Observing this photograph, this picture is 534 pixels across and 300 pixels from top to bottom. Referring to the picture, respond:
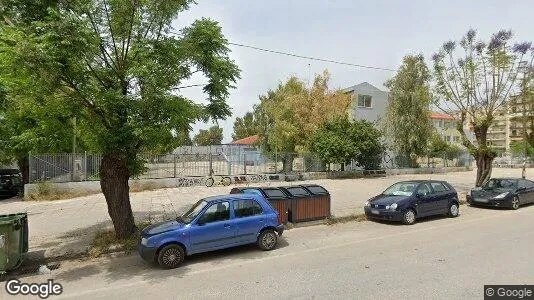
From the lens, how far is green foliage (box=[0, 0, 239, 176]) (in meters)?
7.09

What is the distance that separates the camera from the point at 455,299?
559cm

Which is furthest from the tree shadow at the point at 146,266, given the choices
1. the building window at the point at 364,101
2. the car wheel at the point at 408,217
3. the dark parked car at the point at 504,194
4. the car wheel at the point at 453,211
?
the building window at the point at 364,101

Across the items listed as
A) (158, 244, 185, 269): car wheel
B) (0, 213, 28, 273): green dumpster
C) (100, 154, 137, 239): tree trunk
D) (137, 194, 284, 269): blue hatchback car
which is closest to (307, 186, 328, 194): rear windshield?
(137, 194, 284, 269): blue hatchback car

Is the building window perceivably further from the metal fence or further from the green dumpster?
the green dumpster

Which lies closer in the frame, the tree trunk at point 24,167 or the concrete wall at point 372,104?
the tree trunk at point 24,167

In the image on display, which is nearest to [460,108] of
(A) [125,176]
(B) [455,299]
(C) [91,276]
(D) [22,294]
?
(B) [455,299]

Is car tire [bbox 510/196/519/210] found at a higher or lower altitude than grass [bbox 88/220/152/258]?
higher

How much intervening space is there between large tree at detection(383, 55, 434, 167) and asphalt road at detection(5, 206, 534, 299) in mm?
22673

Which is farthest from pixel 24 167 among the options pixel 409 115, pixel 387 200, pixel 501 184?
pixel 409 115

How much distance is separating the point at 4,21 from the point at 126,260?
6.32m

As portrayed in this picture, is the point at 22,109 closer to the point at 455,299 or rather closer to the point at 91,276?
the point at 91,276

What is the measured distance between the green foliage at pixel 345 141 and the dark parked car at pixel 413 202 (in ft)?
42.0

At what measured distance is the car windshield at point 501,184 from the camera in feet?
50.5

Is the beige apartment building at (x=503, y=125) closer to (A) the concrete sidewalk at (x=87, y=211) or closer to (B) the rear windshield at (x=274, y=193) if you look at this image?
(A) the concrete sidewalk at (x=87, y=211)
